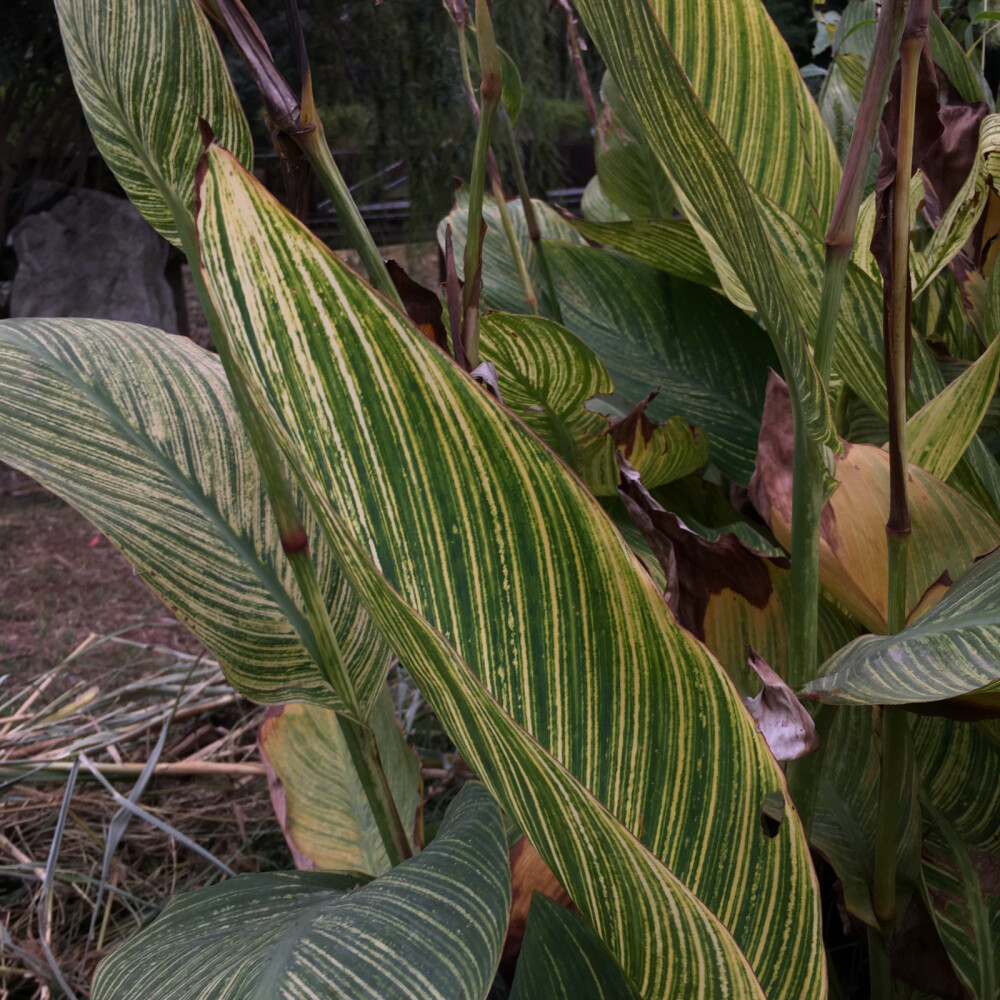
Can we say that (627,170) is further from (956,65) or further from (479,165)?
(479,165)

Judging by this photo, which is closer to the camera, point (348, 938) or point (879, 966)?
point (348, 938)

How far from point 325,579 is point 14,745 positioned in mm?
647

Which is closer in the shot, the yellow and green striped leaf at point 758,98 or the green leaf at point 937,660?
the green leaf at point 937,660

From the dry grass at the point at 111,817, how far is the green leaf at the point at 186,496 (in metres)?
0.32

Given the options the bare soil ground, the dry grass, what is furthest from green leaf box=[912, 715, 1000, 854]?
the bare soil ground

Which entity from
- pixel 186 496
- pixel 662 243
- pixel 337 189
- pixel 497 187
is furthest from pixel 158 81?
pixel 662 243

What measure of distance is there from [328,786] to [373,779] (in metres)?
0.20

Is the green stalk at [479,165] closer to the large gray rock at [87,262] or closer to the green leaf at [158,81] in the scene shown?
the green leaf at [158,81]

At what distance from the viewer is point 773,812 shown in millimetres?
273

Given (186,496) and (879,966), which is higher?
(186,496)

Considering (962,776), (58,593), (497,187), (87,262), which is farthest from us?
(87,262)

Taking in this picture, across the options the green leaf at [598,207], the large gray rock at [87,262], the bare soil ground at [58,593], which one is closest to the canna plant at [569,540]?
the green leaf at [598,207]

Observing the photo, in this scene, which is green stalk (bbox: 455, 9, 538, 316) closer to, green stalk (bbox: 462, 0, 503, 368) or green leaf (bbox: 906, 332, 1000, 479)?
green stalk (bbox: 462, 0, 503, 368)

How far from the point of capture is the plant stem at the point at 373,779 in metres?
0.42
